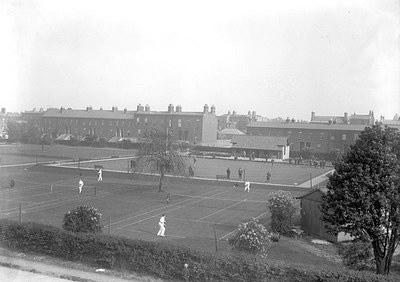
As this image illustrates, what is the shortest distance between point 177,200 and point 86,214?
15.3 metres

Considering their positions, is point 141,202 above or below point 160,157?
below

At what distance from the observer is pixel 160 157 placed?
113 feet

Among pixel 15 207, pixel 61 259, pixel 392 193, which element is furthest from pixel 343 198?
pixel 15 207

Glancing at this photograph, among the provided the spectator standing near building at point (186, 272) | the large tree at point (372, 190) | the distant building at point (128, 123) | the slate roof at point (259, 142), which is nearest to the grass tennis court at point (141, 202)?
the spectator standing near building at point (186, 272)

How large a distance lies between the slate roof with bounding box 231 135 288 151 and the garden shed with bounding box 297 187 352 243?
156 feet

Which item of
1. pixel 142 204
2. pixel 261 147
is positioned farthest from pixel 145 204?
pixel 261 147

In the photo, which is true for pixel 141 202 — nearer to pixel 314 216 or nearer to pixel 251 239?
pixel 314 216

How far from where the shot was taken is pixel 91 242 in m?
14.9

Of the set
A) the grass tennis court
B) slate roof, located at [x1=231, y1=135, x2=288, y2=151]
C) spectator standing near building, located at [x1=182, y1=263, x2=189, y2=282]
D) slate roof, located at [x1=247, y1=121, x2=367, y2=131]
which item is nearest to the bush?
the grass tennis court

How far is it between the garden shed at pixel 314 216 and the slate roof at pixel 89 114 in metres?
69.6

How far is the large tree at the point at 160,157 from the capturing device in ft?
113

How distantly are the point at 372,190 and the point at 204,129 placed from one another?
228ft

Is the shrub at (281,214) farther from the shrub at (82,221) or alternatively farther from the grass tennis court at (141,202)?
the shrub at (82,221)

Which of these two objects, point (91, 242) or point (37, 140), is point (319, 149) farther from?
point (91, 242)
